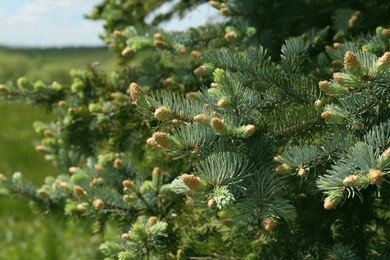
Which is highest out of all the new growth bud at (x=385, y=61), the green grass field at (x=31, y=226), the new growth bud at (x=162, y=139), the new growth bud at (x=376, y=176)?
the new growth bud at (x=385, y=61)

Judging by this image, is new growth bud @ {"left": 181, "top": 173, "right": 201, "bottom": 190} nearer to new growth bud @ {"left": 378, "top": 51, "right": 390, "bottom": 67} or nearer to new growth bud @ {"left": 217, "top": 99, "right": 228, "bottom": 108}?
new growth bud @ {"left": 217, "top": 99, "right": 228, "bottom": 108}

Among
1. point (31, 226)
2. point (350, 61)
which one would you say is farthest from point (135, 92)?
point (31, 226)

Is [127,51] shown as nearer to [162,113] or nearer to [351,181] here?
[162,113]

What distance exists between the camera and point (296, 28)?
2.97 meters

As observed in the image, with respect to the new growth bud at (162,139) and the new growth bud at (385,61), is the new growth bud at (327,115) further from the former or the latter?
the new growth bud at (162,139)

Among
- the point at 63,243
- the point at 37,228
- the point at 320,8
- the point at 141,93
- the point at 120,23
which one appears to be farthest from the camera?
the point at 37,228

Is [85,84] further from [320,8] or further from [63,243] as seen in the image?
[63,243]

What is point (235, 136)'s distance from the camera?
1.59m

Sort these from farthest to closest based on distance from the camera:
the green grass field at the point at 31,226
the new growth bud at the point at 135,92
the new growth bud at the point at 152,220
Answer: the green grass field at the point at 31,226, the new growth bud at the point at 152,220, the new growth bud at the point at 135,92

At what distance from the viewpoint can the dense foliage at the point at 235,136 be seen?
1.53 meters

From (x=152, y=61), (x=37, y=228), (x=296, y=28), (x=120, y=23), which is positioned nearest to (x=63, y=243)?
(x=37, y=228)

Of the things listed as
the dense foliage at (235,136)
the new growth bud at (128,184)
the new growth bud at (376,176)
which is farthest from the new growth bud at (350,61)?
the new growth bud at (128,184)

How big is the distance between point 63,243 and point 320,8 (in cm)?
598

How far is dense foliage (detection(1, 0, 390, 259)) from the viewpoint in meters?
1.53
